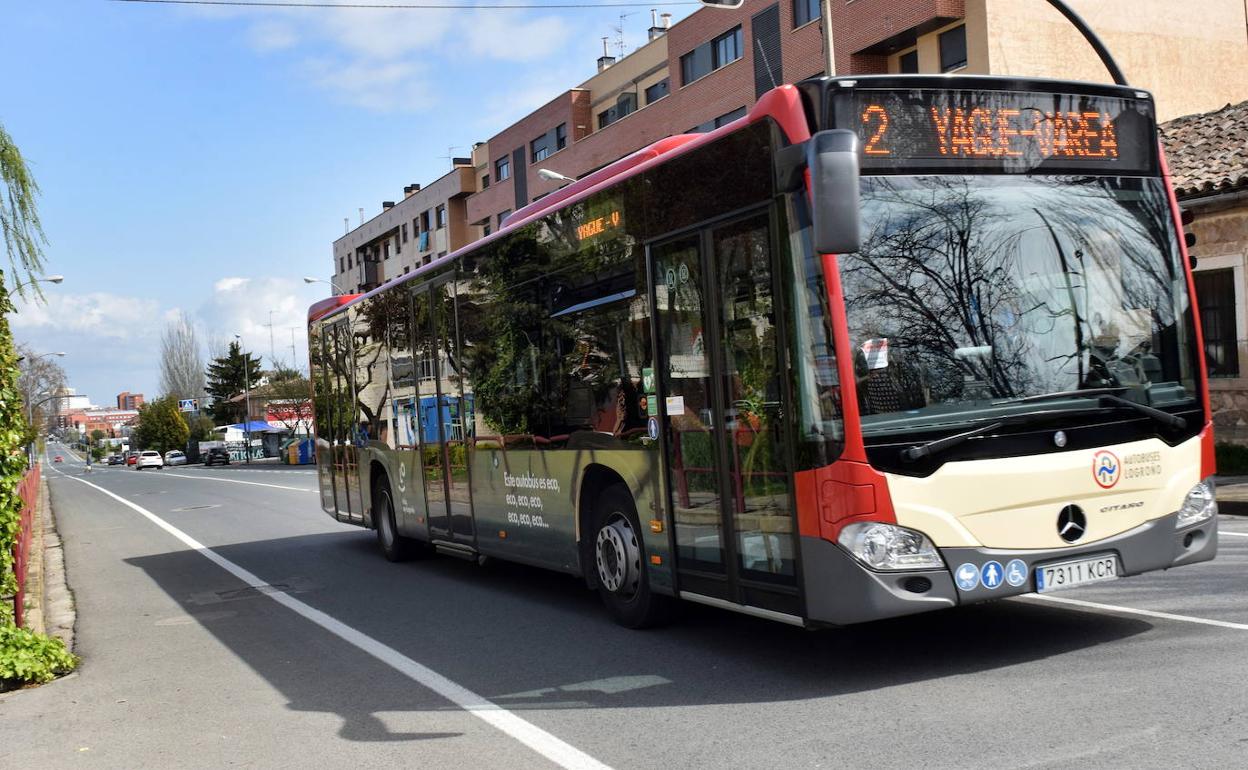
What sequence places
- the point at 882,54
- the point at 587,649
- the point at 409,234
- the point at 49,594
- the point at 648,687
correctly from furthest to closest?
the point at 409,234 < the point at 882,54 < the point at 49,594 < the point at 587,649 < the point at 648,687

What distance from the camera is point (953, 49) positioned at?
30.5 metres

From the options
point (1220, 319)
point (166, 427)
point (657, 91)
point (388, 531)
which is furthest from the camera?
point (166, 427)

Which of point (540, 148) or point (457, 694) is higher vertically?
point (540, 148)

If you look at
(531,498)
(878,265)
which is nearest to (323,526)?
(531,498)

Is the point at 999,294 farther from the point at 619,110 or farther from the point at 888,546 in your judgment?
the point at 619,110

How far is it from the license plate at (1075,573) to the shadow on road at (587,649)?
541mm

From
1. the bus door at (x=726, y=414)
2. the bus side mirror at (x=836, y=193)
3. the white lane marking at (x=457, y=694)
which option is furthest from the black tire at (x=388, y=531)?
the bus side mirror at (x=836, y=193)

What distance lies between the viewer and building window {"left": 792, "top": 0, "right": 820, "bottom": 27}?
110ft

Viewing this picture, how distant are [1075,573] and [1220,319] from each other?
14.4 m

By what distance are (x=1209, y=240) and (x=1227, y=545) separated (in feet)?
31.9

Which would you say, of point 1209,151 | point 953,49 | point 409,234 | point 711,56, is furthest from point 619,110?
point 1209,151

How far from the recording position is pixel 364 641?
343 inches

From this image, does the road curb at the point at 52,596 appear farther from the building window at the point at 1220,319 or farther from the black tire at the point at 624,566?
the building window at the point at 1220,319

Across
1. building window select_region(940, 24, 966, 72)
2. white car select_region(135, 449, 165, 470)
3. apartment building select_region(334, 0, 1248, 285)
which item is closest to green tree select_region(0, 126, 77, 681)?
apartment building select_region(334, 0, 1248, 285)
